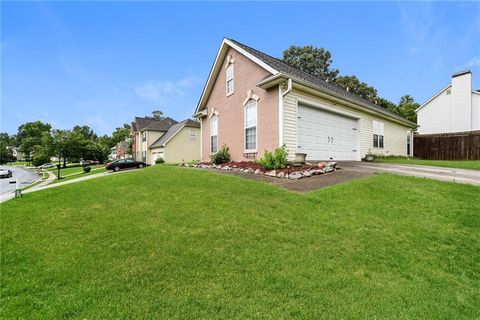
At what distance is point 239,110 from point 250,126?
4.39 ft

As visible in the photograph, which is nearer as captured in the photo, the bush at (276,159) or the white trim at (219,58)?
the bush at (276,159)

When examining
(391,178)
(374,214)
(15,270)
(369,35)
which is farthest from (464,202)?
(369,35)

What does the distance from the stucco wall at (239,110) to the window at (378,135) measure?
8669mm

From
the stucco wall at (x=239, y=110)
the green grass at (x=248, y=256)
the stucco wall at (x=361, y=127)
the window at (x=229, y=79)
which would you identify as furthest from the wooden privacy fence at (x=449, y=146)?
the window at (x=229, y=79)

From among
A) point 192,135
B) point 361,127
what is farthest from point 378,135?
point 192,135

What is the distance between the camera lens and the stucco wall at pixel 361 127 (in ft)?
32.9

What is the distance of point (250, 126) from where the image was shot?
11.6 metres

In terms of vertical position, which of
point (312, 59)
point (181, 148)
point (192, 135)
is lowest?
point (181, 148)

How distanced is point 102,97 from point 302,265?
2319 cm

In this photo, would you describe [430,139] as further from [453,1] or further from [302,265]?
[302,265]

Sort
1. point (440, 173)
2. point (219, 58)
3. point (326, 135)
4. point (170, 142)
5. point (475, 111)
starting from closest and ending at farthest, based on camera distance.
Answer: point (440, 173)
point (326, 135)
point (219, 58)
point (475, 111)
point (170, 142)

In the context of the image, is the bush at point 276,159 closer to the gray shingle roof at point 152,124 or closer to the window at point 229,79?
the window at point 229,79

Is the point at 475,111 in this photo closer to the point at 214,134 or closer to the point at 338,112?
the point at 338,112

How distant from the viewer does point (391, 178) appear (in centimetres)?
732
